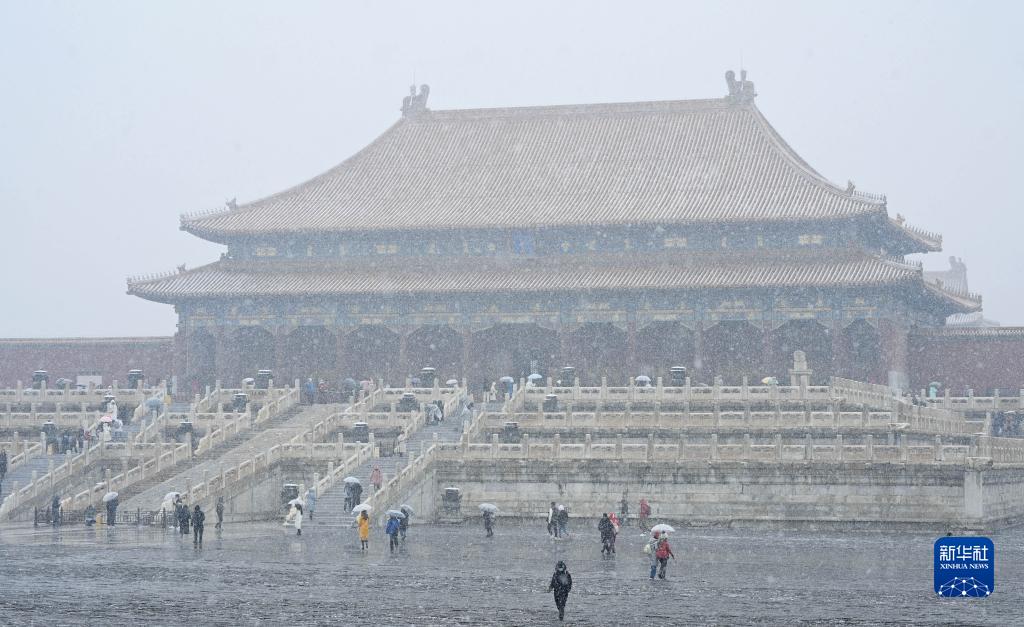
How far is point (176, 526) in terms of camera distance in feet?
128

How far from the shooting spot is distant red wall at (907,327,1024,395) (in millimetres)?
61719

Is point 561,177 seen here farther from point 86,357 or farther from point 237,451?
point 237,451

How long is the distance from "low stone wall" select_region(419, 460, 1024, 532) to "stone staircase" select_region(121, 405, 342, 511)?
6.88 metres

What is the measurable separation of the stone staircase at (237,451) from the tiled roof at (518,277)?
15136 mm

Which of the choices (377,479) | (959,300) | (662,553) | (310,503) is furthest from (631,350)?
(662,553)

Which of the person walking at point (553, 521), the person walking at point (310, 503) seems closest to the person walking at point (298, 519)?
the person walking at point (310, 503)

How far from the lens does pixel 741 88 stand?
243 ft

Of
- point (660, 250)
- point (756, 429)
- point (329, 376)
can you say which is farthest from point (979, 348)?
point (329, 376)

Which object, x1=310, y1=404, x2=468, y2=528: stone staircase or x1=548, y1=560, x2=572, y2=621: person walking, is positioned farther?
x1=310, y1=404, x2=468, y2=528: stone staircase

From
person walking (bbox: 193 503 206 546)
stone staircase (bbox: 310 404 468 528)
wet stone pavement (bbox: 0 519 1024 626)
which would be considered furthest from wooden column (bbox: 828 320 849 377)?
person walking (bbox: 193 503 206 546)

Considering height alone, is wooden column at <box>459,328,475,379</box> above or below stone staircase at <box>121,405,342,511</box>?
above

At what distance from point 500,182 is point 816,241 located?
629 inches

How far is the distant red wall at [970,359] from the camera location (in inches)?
2430

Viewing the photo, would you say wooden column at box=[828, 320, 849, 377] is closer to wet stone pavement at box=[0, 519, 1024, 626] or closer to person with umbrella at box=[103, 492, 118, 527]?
wet stone pavement at box=[0, 519, 1024, 626]
